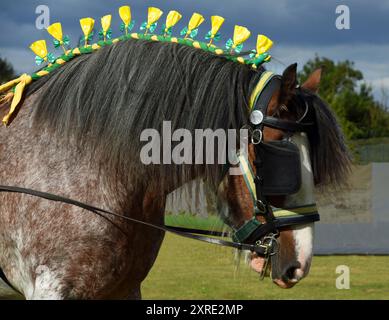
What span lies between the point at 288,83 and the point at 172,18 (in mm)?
729

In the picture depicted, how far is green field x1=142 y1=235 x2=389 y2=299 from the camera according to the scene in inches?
295

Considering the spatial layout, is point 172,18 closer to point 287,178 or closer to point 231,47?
point 231,47

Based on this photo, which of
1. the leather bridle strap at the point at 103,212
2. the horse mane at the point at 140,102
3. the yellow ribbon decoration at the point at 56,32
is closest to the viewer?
the leather bridle strap at the point at 103,212

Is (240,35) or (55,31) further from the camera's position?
(55,31)

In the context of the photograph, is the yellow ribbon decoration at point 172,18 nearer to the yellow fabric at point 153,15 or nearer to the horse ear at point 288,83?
the yellow fabric at point 153,15

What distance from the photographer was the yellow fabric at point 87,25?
321 centimetres

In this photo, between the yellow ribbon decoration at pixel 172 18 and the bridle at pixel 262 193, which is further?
the yellow ribbon decoration at pixel 172 18

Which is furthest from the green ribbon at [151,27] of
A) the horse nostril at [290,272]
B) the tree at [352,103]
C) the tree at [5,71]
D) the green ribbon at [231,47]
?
the tree at [352,103]

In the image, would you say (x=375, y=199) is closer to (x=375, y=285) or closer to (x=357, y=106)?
(x=375, y=285)

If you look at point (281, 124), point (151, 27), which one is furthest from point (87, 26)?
point (281, 124)

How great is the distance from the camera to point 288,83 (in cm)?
281

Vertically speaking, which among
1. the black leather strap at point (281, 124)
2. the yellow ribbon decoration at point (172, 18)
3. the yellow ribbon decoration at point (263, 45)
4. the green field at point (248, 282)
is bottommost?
the green field at point (248, 282)

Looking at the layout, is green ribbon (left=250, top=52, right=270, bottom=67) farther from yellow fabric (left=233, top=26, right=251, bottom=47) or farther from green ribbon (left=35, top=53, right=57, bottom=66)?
green ribbon (left=35, top=53, right=57, bottom=66)

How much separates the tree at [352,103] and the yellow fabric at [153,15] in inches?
741
